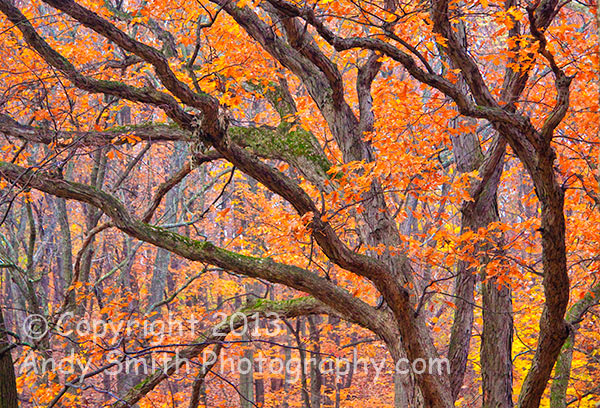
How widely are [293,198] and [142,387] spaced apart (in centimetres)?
276

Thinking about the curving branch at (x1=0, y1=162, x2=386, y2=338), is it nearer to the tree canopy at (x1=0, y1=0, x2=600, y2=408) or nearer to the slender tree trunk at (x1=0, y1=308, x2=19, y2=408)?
the tree canopy at (x1=0, y1=0, x2=600, y2=408)

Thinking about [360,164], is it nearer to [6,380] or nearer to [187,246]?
[187,246]

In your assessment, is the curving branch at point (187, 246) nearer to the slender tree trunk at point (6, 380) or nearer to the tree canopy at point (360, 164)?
the tree canopy at point (360, 164)

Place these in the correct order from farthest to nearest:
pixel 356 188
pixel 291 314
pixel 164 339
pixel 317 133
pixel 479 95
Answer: pixel 317 133, pixel 164 339, pixel 291 314, pixel 356 188, pixel 479 95

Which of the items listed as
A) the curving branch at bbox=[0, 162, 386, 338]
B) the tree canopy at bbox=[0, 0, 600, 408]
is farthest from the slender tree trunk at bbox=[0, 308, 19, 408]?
the curving branch at bbox=[0, 162, 386, 338]

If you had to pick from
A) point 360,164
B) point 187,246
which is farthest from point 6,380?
point 360,164

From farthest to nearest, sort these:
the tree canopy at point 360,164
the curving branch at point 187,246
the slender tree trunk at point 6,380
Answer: the curving branch at point 187,246, the tree canopy at point 360,164, the slender tree trunk at point 6,380

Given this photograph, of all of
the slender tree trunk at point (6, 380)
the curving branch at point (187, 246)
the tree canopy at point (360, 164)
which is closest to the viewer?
the slender tree trunk at point (6, 380)

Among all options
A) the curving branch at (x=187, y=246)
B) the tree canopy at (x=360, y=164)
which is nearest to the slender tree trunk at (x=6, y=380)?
the tree canopy at (x=360, y=164)

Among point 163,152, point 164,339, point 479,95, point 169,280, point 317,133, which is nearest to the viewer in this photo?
point 479,95

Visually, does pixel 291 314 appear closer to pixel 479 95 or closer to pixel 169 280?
pixel 479 95

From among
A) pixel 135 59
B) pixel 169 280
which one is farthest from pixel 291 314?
pixel 169 280

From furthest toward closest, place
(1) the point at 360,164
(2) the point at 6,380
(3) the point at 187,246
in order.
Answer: (1) the point at 360,164, (3) the point at 187,246, (2) the point at 6,380

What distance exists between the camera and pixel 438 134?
20.9 ft
